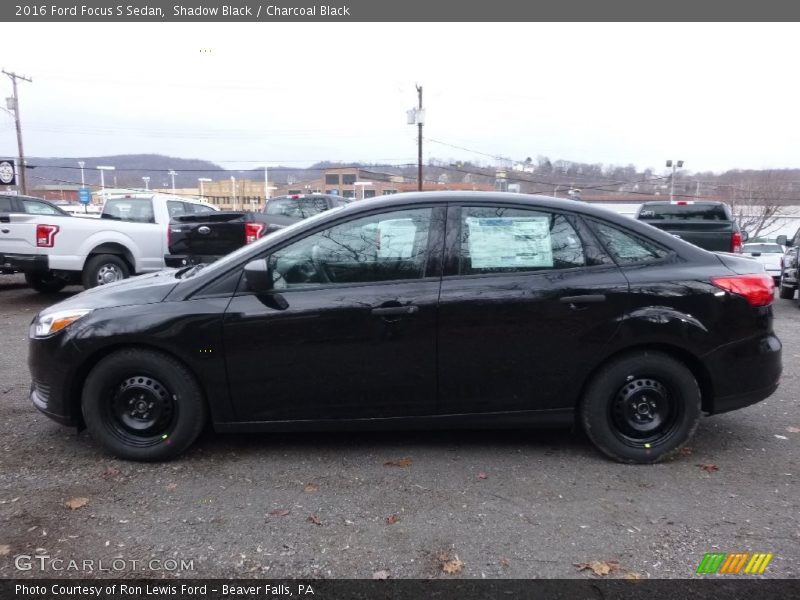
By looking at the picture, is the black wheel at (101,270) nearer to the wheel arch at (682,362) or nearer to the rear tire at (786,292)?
the wheel arch at (682,362)

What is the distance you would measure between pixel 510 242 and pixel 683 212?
9.70 metres

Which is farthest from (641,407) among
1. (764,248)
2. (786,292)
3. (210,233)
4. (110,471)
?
(764,248)

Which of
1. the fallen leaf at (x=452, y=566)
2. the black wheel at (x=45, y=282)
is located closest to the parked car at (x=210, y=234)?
the black wheel at (x=45, y=282)

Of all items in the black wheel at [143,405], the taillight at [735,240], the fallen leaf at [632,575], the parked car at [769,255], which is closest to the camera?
the fallen leaf at [632,575]

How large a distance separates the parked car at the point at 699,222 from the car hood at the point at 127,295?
7.70 metres

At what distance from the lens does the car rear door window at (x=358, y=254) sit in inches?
150

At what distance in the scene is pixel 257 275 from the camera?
3629mm

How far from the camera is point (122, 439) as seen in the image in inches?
151

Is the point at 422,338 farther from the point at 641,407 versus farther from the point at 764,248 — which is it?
the point at 764,248

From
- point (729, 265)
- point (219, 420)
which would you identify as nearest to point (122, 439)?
point (219, 420)

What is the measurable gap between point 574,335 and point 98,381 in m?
2.93

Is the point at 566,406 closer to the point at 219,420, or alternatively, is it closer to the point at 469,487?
the point at 469,487

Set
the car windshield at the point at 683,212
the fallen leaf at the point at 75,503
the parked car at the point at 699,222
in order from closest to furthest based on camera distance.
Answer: the fallen leaf at the point at 75,503, the parked car at the point at 699,222, the car windshield at the point at 683,212

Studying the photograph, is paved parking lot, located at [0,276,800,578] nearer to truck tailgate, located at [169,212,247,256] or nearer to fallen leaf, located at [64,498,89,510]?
fallen leaf, located at [64,498,89,510]
